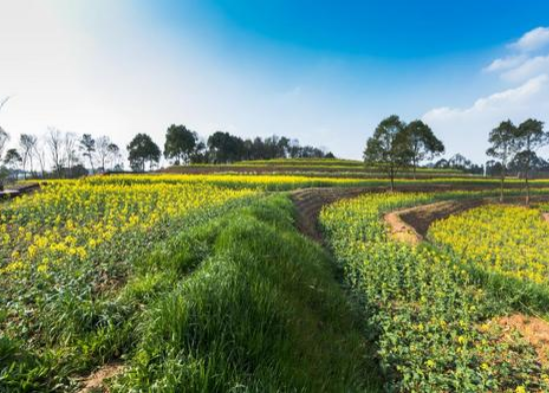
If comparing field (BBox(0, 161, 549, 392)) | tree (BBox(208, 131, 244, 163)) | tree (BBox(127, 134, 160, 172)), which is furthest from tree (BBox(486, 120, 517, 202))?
tree (BBox(127, 134, 160, 172))

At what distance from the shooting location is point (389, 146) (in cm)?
2116

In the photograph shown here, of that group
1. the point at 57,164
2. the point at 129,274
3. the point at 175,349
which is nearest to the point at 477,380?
the point at 175,349

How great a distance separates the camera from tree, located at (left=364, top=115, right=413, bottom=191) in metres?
20.8

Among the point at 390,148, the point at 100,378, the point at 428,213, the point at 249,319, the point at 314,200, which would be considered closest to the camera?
the point at 100,378

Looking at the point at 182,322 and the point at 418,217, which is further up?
the point at 182,322

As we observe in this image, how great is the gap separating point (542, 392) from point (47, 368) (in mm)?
5003

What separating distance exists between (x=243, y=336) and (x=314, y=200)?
46.5ft

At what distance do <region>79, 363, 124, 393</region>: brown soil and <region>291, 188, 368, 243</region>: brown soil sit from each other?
24.6 ft

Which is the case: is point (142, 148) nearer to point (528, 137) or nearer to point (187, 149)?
point (187, 149)

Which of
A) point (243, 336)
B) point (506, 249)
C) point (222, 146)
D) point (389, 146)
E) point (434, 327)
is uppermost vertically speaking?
point (222, 146)

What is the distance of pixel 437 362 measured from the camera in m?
2.94

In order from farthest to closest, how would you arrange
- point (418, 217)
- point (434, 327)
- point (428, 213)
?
point (428, 213) < point (418, 217) < point (434, 327)

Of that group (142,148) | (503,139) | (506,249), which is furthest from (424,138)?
(142,148)

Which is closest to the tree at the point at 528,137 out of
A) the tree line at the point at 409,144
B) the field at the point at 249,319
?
the tree line at the point at 409,144
